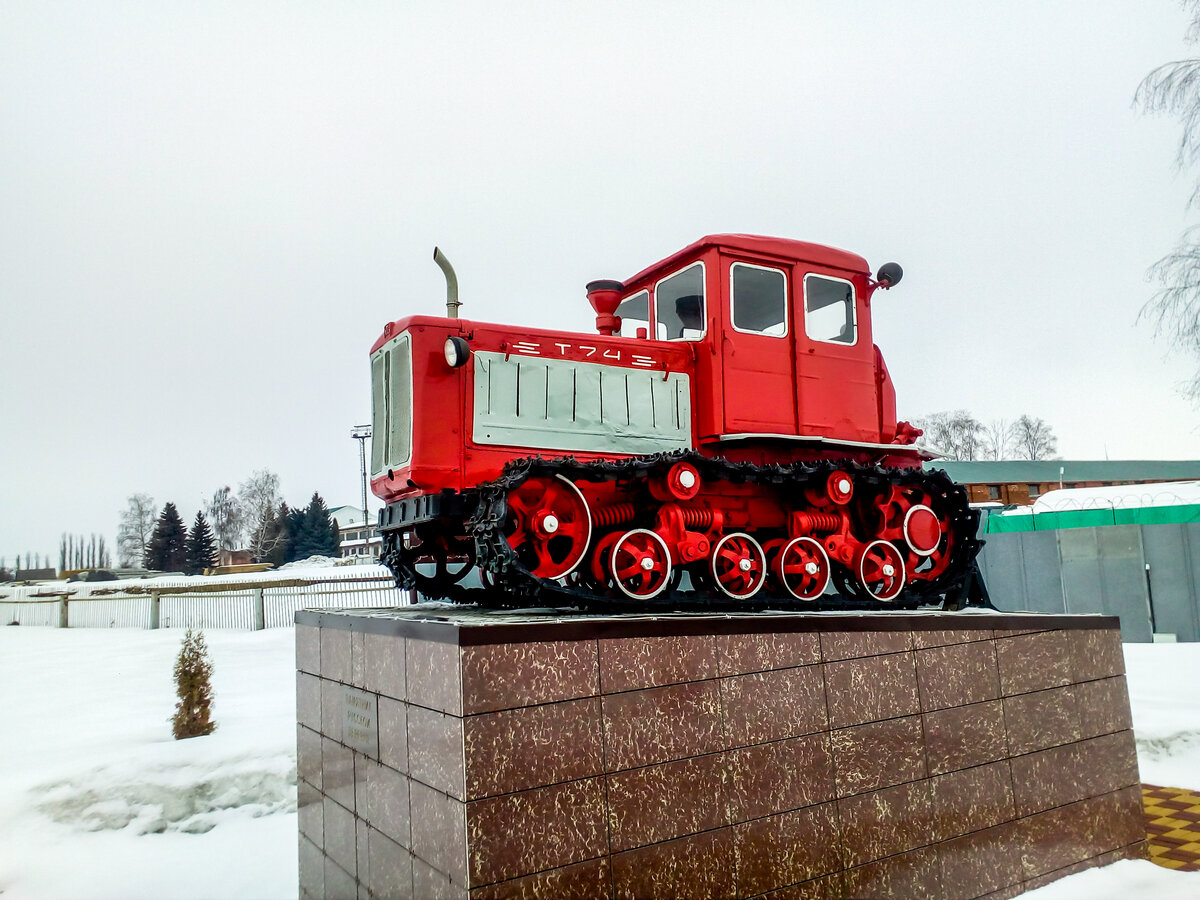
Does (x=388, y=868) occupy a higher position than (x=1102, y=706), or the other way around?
(x=1102, y=706)

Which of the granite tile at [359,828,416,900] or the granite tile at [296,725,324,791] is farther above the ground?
the granite tile at [296,725,324,791]

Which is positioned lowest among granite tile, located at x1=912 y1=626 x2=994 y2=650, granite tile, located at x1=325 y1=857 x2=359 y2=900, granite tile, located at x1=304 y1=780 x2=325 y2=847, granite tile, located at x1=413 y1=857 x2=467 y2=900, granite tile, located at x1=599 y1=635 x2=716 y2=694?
granite tile, located at x1=325 y1=857 x2=359 y2=900

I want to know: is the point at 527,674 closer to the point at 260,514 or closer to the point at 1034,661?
the point at 1034,661

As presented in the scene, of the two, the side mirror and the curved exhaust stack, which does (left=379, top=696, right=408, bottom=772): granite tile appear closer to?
the curved exhaust stack

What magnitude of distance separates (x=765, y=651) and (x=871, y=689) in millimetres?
780

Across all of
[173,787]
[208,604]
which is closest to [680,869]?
[173,787]

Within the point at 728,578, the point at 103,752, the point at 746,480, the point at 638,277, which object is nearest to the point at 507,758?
the point at 728,578

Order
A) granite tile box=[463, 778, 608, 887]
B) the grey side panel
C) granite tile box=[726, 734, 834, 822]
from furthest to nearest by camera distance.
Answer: the grey side panel
granite tile box=[726, 734, 834, 822]
granite tile box=[463, 778, 608, 887]

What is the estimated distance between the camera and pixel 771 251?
6043mm

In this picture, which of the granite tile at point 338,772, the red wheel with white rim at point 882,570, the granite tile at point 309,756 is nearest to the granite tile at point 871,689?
the red wheel with white rim at point 882,570

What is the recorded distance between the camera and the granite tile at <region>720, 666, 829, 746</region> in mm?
3812

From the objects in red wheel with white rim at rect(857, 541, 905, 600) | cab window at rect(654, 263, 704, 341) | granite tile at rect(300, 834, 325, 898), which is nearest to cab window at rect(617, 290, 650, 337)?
cab window at rect(654, 263, 704, 341)

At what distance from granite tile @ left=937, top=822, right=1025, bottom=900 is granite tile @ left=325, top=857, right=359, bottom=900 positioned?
3119 mm

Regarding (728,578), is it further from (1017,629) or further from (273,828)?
(273,828)
